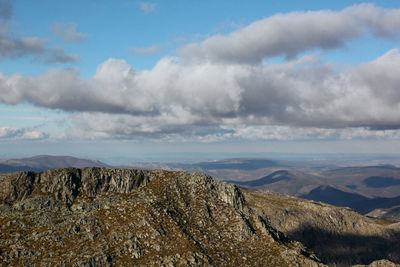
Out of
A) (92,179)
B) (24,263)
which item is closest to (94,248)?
(24,263)

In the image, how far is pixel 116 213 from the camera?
109812mm

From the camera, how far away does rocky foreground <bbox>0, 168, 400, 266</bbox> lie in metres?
94.8

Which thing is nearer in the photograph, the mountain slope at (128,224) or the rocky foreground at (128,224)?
the rocky foreground at (128,224)

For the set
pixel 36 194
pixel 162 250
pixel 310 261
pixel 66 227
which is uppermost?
pixel 36 194

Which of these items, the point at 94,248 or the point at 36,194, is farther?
the point at 36,194

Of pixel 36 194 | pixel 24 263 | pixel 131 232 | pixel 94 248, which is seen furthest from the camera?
pixel 36 194

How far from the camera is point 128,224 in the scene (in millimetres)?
106000

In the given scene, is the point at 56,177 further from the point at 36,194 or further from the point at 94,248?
the point at 94,248

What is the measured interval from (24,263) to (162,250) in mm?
42474

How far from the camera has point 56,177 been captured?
378 feet

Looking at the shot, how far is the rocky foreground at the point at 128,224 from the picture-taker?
3730 inches

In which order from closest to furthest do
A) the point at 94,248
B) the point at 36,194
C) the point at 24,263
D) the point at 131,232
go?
the point at 24,263 < the point at 94,248 < the point at 131,232 < the point at 36,194

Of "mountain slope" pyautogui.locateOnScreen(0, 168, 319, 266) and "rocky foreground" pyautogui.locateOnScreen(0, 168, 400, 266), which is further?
"mountain slope" pyautogui.locateOnScreen(0, 168, 319, 266)

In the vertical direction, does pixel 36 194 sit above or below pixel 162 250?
above
